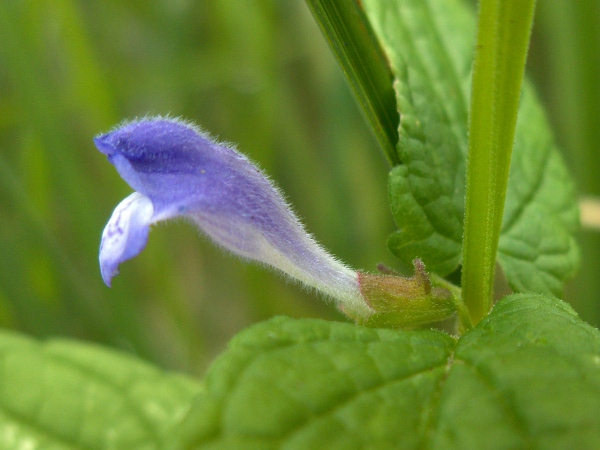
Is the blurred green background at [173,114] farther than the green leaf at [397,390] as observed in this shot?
Yes

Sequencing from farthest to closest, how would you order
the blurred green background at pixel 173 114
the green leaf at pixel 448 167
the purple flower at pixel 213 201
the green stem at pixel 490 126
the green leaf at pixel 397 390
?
the blurred green background at pixel 173 114 → the green leaf at pixel 448 167 → the purple flower at pixel 213 201 → the green stem at pixel 490 126 → the green leaf at pixel 397 390

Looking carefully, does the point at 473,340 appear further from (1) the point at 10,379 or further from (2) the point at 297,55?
(2) the point at 297,55

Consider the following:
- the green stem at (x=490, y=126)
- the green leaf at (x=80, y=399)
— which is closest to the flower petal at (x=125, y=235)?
the green stem at (x=490, y=126)

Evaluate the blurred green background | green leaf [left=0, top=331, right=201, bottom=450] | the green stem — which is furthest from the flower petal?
the blurred green background

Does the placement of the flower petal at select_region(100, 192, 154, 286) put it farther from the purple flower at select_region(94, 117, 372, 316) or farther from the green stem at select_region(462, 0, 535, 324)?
the green stem at select_region(462, 0, 535, 324)

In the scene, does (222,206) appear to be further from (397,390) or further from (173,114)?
(173,114)

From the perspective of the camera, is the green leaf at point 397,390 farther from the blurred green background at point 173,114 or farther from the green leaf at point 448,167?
the blurred green background at point 173,114

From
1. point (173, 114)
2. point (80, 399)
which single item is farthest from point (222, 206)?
point (173, 114)
